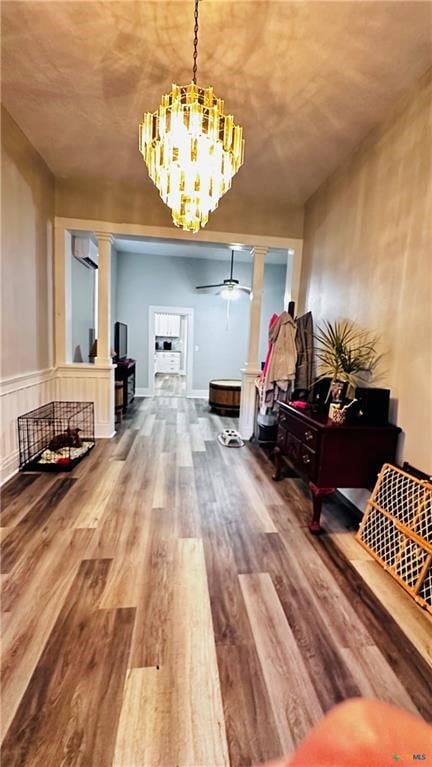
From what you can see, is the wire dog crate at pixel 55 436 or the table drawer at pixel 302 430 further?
the wire dog crate at pixel 55 436

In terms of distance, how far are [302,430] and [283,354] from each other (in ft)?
4.15

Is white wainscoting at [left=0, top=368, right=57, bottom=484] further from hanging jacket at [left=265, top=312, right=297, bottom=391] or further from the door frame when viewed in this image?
the door frame

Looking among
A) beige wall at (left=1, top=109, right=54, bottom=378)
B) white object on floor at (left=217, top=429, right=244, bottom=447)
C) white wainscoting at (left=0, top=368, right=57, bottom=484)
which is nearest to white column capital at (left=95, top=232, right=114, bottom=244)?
beige wall at (left=1, top=109, right=54, bottom=378)

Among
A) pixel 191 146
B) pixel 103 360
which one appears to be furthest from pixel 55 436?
pixel 191 146

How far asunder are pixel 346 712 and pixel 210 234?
168 inches

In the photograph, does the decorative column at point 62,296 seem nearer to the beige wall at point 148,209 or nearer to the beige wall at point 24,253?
the beige wall at point 24,253

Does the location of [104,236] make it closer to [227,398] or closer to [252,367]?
[252,367]

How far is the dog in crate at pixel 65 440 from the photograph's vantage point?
11.0 ft

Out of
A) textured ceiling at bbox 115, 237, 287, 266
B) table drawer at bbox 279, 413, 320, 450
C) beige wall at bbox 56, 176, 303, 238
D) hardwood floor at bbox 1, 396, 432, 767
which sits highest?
textured ceiling at bbox 115, 237, 287, 266

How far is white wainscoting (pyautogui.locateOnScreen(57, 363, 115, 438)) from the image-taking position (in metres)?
4.07

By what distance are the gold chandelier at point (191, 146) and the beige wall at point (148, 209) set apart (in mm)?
1993

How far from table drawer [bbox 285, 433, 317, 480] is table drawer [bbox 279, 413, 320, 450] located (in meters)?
0.04

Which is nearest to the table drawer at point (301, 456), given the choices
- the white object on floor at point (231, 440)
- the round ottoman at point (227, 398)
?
the white object on floor at point (231, 440)

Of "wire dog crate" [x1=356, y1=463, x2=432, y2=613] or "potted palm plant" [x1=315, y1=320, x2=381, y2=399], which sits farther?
"potted palm plant" [x1=315, y1=320, x2=381, y2=399]
